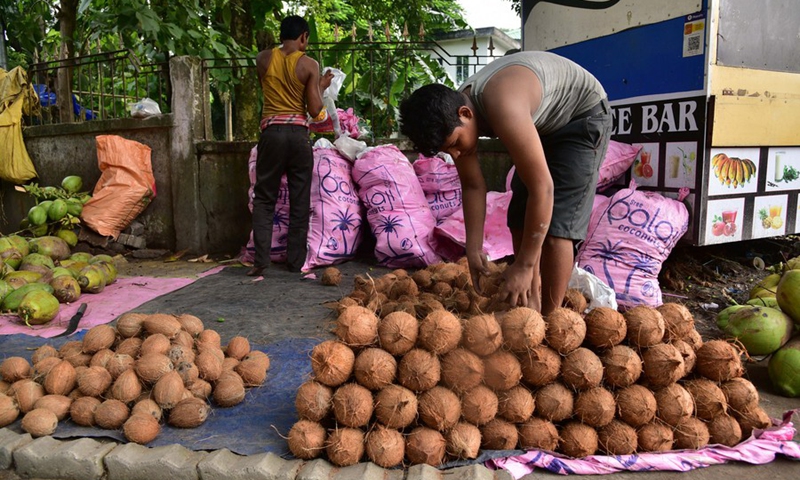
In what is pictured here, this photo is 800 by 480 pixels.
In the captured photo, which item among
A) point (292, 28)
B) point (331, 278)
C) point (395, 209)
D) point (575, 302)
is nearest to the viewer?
point (575, 302)

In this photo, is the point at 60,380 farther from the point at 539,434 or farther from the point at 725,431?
the point at 725,431

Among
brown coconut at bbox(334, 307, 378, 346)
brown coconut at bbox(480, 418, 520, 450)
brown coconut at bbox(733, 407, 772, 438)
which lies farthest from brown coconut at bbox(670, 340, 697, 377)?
brown coconut at bbox(334, 307, 378, 346)

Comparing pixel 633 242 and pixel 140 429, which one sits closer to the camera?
pixel 140 429

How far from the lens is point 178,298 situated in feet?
14.5

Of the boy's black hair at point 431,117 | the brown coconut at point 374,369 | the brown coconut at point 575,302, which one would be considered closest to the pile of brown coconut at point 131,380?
the brown coconut at point 374,369

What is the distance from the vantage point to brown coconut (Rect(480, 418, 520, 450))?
7.10 feet

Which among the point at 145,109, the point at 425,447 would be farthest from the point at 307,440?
the point at 145,109

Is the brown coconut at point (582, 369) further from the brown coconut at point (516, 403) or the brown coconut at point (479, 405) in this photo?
the brown coconut at point (479, 405)

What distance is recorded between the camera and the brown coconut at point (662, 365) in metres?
2.18

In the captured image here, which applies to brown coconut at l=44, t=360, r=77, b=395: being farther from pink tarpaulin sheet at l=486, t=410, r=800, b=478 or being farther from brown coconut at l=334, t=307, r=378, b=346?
pink tarpaulin sheet at l=486, t=410, r=800, b=478

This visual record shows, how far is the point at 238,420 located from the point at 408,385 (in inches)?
32.3

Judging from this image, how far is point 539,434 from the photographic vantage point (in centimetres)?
217

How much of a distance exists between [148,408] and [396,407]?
1.04 metres

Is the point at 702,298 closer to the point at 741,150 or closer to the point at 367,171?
the point at 741,150
